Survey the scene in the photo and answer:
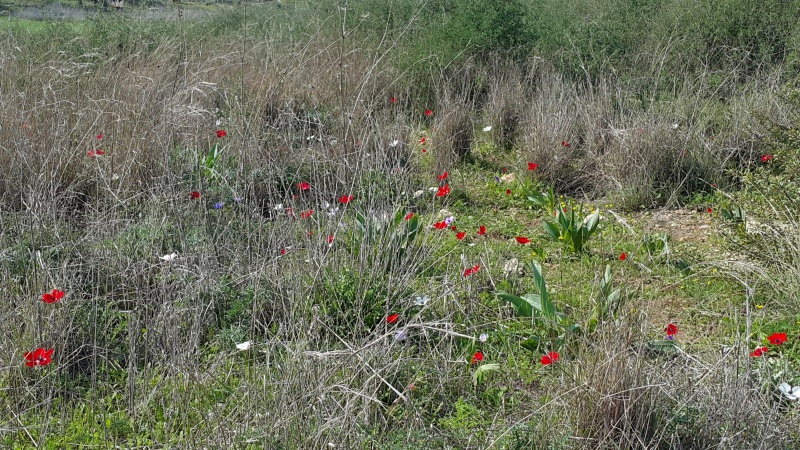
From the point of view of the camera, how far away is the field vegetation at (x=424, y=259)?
2.35 metres

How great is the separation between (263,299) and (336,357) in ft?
2.26

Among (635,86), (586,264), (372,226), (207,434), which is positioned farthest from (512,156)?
(207,434)

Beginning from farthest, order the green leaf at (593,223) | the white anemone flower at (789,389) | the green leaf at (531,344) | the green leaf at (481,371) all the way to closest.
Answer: the green leaf at (593,223), the green leaf at (531,344), the green leaf at (481,371), the white anemone flower at (789,389)

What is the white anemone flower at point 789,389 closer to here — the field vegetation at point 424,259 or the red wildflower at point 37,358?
the field vegetation at point 424,259

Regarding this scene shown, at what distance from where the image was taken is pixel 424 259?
347 centimetres

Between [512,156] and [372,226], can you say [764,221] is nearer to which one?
[372,226]

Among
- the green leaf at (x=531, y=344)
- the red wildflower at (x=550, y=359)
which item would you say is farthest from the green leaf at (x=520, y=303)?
the red wildflower at (x=550, y=359)

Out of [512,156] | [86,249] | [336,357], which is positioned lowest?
[512,156]

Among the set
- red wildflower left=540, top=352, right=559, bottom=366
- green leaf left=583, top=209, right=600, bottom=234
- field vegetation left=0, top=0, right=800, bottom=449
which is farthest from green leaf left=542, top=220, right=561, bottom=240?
red wildflower left=540, top=352, right=559, bottom=366

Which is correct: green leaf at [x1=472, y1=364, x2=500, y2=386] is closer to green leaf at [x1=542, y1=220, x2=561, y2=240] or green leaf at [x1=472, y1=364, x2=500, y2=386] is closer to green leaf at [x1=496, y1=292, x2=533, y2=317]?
green leaf at [x1=496, y1=292, x2=533, y2=317]

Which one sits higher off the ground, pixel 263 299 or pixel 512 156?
pixel 263 299

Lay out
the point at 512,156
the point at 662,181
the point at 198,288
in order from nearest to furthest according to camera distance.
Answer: the point at 198,288, the point at 662,181, the point at 512,156

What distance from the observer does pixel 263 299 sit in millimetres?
3105

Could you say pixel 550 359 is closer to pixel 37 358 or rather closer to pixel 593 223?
pixel 37 358
